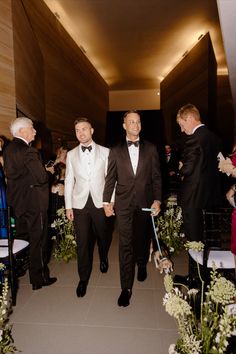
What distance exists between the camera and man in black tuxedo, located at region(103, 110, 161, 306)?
2777mm

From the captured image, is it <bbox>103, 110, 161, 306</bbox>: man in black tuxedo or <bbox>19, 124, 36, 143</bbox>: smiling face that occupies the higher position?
<bbox>19, 124, 36, 143</bbox>: smiling face

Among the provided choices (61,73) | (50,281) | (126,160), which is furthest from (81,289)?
(61,73)

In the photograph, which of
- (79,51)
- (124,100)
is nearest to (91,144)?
(79,51)

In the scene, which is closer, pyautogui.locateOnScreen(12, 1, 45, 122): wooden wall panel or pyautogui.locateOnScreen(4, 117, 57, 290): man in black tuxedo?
pyautogui.locateOnScreen(4, 117, 57, 290): man in black tuxedo

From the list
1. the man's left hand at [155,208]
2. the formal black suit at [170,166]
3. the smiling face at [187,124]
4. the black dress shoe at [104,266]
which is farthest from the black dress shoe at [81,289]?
the formal black suit at [170,166]

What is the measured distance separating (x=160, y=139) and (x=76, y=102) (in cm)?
551

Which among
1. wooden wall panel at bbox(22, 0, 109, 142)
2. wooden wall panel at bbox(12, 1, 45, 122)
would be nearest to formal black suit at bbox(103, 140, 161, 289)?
wooden wall panel at bbox(12, 1, 45, 122)

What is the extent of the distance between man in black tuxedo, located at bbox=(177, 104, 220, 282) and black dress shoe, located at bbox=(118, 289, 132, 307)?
810 millimetres

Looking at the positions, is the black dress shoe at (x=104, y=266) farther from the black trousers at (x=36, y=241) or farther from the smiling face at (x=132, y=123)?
the smiling face at (x=132, y=123)

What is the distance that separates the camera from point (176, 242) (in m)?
4.14

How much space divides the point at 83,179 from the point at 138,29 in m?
7.62

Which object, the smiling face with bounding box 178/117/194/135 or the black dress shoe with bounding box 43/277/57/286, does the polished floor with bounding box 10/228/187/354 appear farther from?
the smiling face with bounding box 178/117/194/135

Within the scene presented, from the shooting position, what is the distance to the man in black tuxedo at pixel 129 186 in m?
2.78

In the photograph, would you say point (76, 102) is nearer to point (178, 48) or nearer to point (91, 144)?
point (178, 48)
